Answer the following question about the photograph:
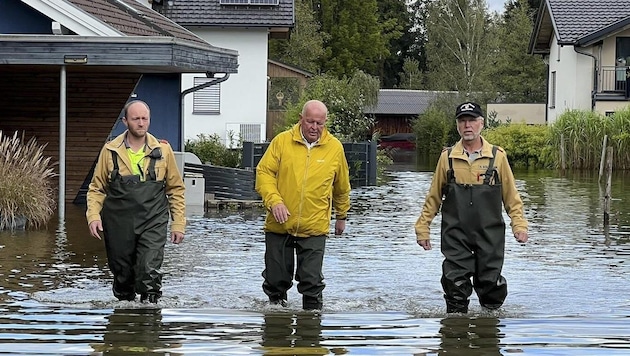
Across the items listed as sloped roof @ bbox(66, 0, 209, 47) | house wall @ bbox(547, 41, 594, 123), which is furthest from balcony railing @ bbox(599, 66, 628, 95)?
sloped roof @ bbox(66, 0, 209, 47)

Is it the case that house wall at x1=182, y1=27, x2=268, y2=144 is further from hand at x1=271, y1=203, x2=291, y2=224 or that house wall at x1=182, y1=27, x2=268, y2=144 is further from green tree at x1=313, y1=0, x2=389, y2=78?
green tree at x1=313, y1=0, x2=389, y2=78

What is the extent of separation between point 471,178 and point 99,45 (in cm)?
1016

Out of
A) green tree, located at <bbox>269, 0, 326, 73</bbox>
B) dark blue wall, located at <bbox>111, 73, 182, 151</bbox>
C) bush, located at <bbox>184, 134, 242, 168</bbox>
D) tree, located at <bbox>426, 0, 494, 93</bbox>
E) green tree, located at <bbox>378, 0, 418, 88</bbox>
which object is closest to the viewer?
dark blue wall, located at <bbox>111, 73, 182, 151</bbox>

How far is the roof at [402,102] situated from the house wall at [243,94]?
155 ft

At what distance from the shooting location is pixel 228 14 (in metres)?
38.6

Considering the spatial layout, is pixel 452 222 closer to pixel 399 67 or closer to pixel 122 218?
pixel 122 218

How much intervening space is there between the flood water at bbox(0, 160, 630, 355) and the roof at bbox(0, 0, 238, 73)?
98.7 inches

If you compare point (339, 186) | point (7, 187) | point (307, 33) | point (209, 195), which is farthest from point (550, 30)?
point (339, 186)

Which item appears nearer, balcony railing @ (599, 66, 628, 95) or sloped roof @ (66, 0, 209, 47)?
sloped roof @ (66, 0, 209, 47)

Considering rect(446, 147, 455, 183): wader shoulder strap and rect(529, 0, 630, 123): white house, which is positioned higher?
rect(529, 0, 630, 123): white house

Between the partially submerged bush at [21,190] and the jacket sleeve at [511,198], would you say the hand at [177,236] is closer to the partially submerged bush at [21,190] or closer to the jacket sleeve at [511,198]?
the jacket sleeve at [511,198]

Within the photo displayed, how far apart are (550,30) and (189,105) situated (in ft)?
74.5

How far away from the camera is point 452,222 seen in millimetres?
10078

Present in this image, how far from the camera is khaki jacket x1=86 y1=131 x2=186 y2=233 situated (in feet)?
33.2
